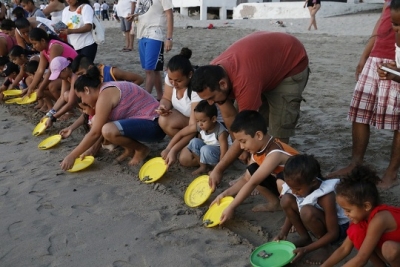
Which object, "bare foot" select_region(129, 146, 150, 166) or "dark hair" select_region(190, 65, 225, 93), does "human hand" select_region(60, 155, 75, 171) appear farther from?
"dark hair" select_region(190, 65, 225, 93)

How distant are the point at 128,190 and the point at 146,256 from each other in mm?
1028

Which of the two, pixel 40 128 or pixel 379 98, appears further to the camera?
pixel 40 128

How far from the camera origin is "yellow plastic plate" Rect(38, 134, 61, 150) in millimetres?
4762

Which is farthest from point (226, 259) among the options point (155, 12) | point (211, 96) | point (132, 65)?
point (132, 65)

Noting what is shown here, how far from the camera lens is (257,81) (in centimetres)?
311


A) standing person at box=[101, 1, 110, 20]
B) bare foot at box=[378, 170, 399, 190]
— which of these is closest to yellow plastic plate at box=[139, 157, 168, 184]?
bare foot at box=[378, 170, 399, 190]

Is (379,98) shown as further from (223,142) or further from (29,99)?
(29,99)

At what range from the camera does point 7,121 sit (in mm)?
5891

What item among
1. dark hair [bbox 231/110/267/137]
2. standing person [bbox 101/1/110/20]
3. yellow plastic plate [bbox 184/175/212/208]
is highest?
dark hair [bbox 231/110/267/137]

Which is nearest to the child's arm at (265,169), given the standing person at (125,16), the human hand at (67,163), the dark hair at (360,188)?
the dark hair at (360,188)

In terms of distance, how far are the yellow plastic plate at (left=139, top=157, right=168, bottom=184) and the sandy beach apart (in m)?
0.07

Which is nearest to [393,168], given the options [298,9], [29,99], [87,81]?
[87,81]

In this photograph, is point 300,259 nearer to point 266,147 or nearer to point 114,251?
point 266,147

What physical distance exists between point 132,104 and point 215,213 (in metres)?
1.54
